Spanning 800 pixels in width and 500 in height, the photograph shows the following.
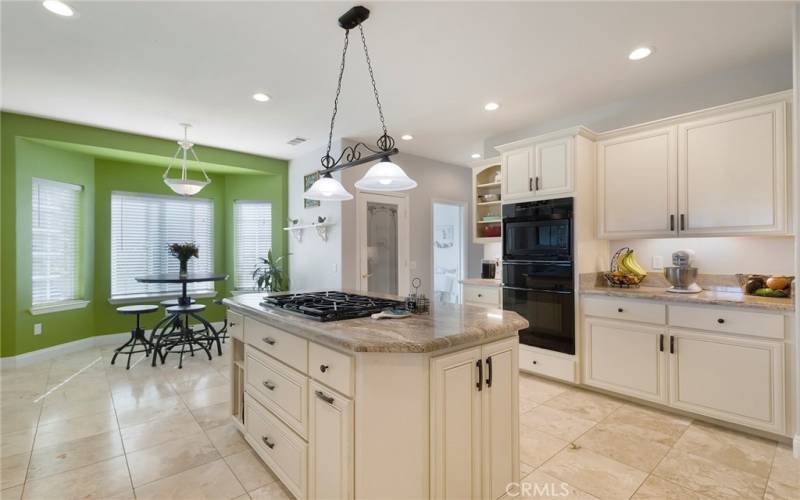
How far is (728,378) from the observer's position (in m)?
2.52

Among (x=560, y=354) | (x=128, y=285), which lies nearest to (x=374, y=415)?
(x=560, y=354)

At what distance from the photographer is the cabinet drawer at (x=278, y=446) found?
1.81 meters

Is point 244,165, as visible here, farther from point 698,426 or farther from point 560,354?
point 698,426

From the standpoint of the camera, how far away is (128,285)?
16.9 feet

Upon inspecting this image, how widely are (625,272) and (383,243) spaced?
2.90m

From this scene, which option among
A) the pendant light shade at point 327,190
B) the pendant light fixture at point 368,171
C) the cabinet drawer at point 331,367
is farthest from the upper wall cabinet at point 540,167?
the cabinet drawer at point 331,367

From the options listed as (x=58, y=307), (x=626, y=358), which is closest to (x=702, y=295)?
(x=626, y=358)

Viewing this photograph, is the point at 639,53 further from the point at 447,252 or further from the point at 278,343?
the point at 447,252

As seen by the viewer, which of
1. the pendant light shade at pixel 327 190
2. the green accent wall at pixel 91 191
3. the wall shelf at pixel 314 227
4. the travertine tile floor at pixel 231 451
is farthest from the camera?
the wall shelf at pixel 314 227

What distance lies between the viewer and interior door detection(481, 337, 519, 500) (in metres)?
1.68

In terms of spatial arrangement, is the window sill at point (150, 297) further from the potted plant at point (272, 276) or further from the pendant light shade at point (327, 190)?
the pendant light shade at point (327, 190)

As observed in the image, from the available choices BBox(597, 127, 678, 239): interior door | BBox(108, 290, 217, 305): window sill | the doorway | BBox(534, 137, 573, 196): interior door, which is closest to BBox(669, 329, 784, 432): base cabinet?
BBox(597, 127, 678, 239): interior door

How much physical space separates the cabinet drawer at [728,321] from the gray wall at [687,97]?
167 centimetres

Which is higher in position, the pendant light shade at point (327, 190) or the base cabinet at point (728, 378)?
the pendant light shade at point (327, 190)
